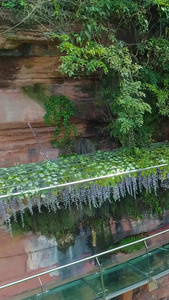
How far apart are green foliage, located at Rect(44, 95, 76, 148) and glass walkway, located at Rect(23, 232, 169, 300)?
288cm

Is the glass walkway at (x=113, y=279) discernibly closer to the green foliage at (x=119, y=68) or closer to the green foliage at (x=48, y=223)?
the green foliage at (x=48, y=223)

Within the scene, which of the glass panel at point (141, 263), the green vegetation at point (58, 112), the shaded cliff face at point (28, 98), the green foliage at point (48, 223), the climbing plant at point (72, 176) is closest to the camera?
the climbing plant at point (72, 176)

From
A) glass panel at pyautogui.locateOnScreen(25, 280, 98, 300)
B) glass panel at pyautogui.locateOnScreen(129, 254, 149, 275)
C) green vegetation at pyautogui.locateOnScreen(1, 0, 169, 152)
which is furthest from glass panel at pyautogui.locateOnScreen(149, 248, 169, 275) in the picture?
green vegetation at pyautogui.locateOnScreen(1, 0, 169, 152)

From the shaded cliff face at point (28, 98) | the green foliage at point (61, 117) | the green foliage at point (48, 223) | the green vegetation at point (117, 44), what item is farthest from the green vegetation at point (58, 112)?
the green foliage at point (48, 223)

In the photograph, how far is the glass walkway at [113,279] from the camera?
4.40 metres

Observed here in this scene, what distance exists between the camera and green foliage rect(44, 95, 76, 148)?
604 centimetres

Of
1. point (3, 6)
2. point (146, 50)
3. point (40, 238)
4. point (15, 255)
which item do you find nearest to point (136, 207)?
point (40, 238)

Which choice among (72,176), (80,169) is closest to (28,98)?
(80,169)

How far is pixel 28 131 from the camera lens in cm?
610

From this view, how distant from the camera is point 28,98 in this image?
19.6 feet

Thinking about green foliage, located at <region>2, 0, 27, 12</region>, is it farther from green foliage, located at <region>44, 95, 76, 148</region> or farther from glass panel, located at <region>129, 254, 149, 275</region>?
glass panel, located at <region>129, 254, 149, 275</region>

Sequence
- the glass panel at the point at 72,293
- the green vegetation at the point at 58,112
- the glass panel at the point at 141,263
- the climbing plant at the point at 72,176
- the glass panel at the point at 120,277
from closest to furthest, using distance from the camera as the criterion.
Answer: the climbing plant at the point at 72,176
the glass panel at the point at 72,293
the glass panel at the point at 120,277
the glass panel at the point at 141,263
the green vegetation at the point at 58,112

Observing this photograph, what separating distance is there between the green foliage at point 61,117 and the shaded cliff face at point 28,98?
16cm

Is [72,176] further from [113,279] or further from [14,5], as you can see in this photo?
[14,5]
